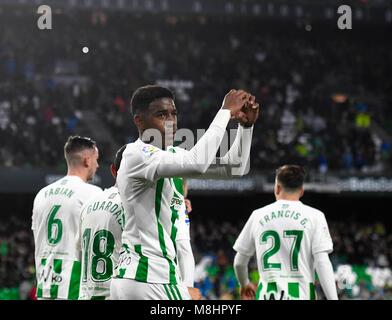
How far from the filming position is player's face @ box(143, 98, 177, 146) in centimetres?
442

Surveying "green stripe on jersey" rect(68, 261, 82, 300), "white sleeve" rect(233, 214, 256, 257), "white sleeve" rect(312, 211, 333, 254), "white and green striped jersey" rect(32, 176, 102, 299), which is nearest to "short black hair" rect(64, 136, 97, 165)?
"white and green striped jersey" rect(32, 176, 102, 299)

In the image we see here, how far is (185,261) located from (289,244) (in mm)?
1745

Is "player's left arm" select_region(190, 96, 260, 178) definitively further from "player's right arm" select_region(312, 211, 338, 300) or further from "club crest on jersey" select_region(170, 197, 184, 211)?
"player's right arm" select_region(312, 211, 338, 300)

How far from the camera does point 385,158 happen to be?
70.7 feet

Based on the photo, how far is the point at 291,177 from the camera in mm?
6488

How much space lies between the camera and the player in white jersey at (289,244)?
6.28 m

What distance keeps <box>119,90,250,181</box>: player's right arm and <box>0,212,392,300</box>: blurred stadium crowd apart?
394 inches

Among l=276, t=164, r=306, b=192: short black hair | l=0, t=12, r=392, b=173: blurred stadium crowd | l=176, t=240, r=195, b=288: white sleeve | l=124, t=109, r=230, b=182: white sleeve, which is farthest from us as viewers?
l=0, t=12, r=392, b=173: blurred stadium crowd

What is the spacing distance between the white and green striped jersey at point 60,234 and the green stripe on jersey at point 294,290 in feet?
5.61

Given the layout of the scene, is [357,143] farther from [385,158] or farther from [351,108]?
[351,108]

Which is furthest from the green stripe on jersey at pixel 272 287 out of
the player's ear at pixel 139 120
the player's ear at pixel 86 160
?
the player's ear at pixel 139 120

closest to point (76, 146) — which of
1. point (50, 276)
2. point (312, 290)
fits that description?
point (50, 276)

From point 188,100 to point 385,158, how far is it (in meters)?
6.18
